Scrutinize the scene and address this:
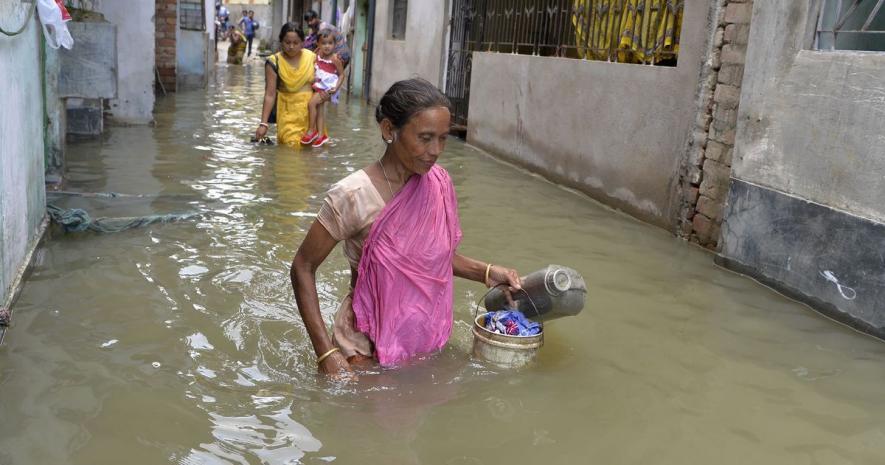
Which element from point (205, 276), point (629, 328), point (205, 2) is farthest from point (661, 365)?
point (205, 2)

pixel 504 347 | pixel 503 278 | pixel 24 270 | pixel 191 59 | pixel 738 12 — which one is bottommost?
pixel 24 270

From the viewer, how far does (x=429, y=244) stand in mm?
3045

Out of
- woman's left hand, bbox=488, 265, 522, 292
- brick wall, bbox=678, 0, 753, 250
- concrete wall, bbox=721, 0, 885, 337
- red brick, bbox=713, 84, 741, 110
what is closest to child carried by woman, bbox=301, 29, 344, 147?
brick wall, bbox=678, 0, 753, 250

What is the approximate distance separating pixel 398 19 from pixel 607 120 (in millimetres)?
9728

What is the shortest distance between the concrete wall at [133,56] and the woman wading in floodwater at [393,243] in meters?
8.34

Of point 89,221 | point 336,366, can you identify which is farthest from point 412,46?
point 336,366

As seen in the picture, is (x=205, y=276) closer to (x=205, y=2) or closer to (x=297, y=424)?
(x=297, y=424)

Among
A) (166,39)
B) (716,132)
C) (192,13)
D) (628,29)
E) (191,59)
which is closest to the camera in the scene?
(716,132)

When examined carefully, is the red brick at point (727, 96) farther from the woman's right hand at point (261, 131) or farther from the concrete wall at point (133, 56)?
the concrete wall at point (133, 56)

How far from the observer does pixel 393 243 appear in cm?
298

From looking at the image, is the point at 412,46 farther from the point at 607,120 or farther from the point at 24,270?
the point at 24,270

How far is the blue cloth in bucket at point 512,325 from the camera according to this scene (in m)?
3.32

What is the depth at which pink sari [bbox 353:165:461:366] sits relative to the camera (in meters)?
2.98

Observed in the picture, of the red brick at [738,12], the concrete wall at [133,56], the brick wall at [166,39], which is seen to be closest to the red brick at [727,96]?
the red brick at [738,12]
